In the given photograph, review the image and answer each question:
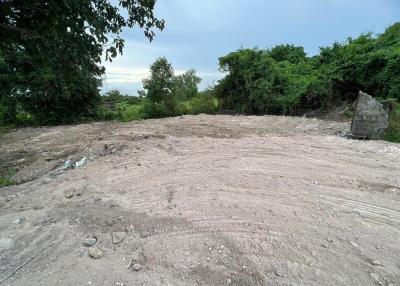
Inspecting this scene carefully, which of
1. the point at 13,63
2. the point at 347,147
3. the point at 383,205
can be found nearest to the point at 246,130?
the point at 347,147

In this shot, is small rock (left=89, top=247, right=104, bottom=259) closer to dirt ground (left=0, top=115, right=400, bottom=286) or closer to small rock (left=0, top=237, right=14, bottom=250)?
dirt ground (left=0, top=115, right=400, bottom=286)

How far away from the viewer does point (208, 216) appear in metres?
2.91

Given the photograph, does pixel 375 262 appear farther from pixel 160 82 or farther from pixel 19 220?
pixel 160 82

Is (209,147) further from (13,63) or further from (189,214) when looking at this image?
(13,63)

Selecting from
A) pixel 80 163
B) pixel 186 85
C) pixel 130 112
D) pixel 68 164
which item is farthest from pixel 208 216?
pixel 186 85

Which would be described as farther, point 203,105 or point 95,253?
point 203,105

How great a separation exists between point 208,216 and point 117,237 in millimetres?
841

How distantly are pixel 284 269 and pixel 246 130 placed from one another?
477 cm

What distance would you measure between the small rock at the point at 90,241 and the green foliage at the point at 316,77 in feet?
27.3

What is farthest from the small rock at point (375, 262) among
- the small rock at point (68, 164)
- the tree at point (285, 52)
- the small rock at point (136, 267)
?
the tree at point (285, 52)

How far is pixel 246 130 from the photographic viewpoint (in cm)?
681

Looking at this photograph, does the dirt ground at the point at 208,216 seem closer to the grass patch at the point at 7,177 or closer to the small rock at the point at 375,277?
the small rock at the point at 375,277

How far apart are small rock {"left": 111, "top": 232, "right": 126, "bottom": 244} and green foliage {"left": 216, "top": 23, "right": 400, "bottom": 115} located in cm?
816

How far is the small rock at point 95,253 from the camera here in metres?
2.40
